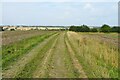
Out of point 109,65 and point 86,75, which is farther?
point 109,65

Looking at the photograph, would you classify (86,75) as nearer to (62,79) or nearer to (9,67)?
(62,79)

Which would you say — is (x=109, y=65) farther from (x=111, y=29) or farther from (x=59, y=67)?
(x=111, y=29)

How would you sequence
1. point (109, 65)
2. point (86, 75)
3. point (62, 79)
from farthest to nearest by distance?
point (109, 65)
point (86, 75)
point (62, 79)

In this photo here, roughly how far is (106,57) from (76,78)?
6.89m

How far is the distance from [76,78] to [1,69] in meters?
3.96

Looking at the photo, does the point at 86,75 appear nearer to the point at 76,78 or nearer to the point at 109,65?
the point at 76,78

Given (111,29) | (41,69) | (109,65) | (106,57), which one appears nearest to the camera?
(41,69)

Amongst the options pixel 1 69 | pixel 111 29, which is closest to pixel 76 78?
pixel 1 69

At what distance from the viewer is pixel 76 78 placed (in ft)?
32.1

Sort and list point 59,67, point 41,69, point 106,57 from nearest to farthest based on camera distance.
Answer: point 41,69 < point 59,67 < point 106,57

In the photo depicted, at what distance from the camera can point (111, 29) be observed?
13188 cm

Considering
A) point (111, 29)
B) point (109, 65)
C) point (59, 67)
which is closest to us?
point (59, 67)

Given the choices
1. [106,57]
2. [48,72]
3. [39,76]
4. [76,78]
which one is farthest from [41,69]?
[106,57]

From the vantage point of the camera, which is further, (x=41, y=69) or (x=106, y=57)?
(x=106, y=57)
